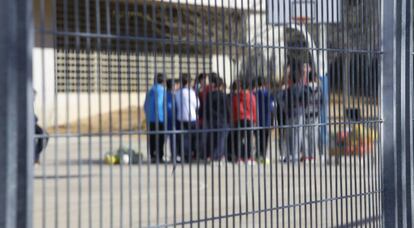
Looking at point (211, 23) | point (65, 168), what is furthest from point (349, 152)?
point (65, 168)

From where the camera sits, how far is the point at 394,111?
25.5ft

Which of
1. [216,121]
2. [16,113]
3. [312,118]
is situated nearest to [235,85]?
[216,121]

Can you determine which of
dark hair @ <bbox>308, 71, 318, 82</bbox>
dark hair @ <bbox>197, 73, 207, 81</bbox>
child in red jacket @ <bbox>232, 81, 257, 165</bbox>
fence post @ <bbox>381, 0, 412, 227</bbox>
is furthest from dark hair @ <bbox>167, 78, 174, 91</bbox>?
fence post @ <bbox>381, 0, 412, 227</bbox>

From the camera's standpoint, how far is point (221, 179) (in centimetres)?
624

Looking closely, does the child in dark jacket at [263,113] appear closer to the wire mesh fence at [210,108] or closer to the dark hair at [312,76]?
the wire mesh fence at [210,108]

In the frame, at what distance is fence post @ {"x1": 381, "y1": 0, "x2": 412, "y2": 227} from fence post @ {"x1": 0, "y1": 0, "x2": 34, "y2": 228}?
3.88 metres

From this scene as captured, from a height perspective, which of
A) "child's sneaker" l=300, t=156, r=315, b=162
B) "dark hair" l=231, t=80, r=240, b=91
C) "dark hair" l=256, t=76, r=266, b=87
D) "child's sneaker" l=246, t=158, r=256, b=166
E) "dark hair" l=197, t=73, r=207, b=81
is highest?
"dark hair" l=197, t=73, r=207, b=81

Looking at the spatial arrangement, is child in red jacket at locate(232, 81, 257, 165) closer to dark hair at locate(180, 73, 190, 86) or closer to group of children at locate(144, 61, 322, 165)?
group of children at locate(144, 61, 322, 165)

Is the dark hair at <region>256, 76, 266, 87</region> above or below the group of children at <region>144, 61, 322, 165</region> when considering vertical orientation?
above

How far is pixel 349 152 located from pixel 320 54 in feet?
2.80

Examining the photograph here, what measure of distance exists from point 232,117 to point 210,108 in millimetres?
276

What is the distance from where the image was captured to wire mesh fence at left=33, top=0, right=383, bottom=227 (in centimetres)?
487

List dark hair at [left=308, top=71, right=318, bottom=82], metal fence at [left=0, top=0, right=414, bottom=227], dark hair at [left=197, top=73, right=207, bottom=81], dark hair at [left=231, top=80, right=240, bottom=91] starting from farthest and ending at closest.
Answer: dark hair at [left=308, top=71, right=318, bottom=82] → dark hair at [left=231, top=80, right=240, bottom=91] → dark hair at [left=197, top=73, right=207, bottom=81] → metal fence at [left=0, top=0, right=414, bottom=227]

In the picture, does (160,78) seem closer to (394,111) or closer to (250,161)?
(250,161)
